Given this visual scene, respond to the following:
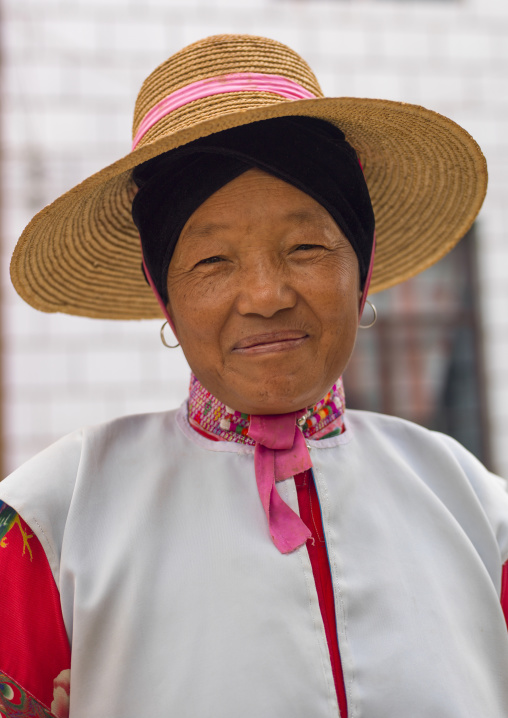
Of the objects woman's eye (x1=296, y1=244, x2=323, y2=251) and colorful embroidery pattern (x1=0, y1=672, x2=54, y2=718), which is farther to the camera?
woman's eye (x1=296, y1=244, x2=323, y2=251)

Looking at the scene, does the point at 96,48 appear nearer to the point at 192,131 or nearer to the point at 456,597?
the point at 192,131

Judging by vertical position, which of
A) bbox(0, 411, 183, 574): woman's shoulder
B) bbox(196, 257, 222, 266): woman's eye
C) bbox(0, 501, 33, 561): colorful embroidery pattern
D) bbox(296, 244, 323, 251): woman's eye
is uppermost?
bbox(296, 244, 323, 251): woman's eye

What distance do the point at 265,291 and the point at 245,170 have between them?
0.77 ft

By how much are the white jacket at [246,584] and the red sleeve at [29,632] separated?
3 cm

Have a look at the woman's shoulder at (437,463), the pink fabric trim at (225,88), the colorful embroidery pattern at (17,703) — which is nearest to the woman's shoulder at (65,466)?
the colorful embroidery pattern at (17,703)

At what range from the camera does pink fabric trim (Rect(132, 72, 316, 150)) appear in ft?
4.70

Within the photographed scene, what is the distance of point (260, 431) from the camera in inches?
57.5

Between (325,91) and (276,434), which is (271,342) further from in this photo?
(325,91)

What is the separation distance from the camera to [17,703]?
129cm

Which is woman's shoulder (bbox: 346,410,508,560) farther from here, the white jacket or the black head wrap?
the black head wrap

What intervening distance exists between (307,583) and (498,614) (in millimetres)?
392

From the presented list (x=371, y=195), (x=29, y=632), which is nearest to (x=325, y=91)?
(x=371, y=195)

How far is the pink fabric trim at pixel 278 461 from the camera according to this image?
4.54ft

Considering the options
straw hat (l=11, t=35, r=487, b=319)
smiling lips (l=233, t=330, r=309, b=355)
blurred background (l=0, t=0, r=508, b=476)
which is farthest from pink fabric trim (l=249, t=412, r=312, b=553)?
blurred background (l=0, t=0, r=508, b=476)
